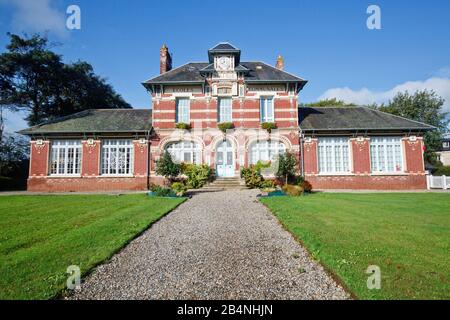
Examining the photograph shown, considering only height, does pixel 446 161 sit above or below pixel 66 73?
below

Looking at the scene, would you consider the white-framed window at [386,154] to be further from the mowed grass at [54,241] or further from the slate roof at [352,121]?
the mowed grass at [54,241]

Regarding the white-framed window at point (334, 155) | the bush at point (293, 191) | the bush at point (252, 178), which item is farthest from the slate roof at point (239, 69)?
the bush at point (293, 191)

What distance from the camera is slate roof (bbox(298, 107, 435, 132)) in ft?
56.3

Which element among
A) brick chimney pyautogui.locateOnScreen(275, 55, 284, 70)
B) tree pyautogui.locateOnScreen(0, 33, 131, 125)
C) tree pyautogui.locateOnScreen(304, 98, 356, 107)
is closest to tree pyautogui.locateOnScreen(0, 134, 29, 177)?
tree pyautogui.locateOnScreen(0, 33, 131, 125)

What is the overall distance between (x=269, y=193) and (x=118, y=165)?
11.3 meters

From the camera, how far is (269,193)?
40.0ft

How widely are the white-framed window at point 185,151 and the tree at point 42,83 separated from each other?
18292 mm

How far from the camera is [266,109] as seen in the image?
18375 millimetres

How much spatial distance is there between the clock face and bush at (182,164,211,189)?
7.36m

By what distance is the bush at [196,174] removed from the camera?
1656 centimetres

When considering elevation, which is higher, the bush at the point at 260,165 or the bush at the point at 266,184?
the bush at the point at 260,165
